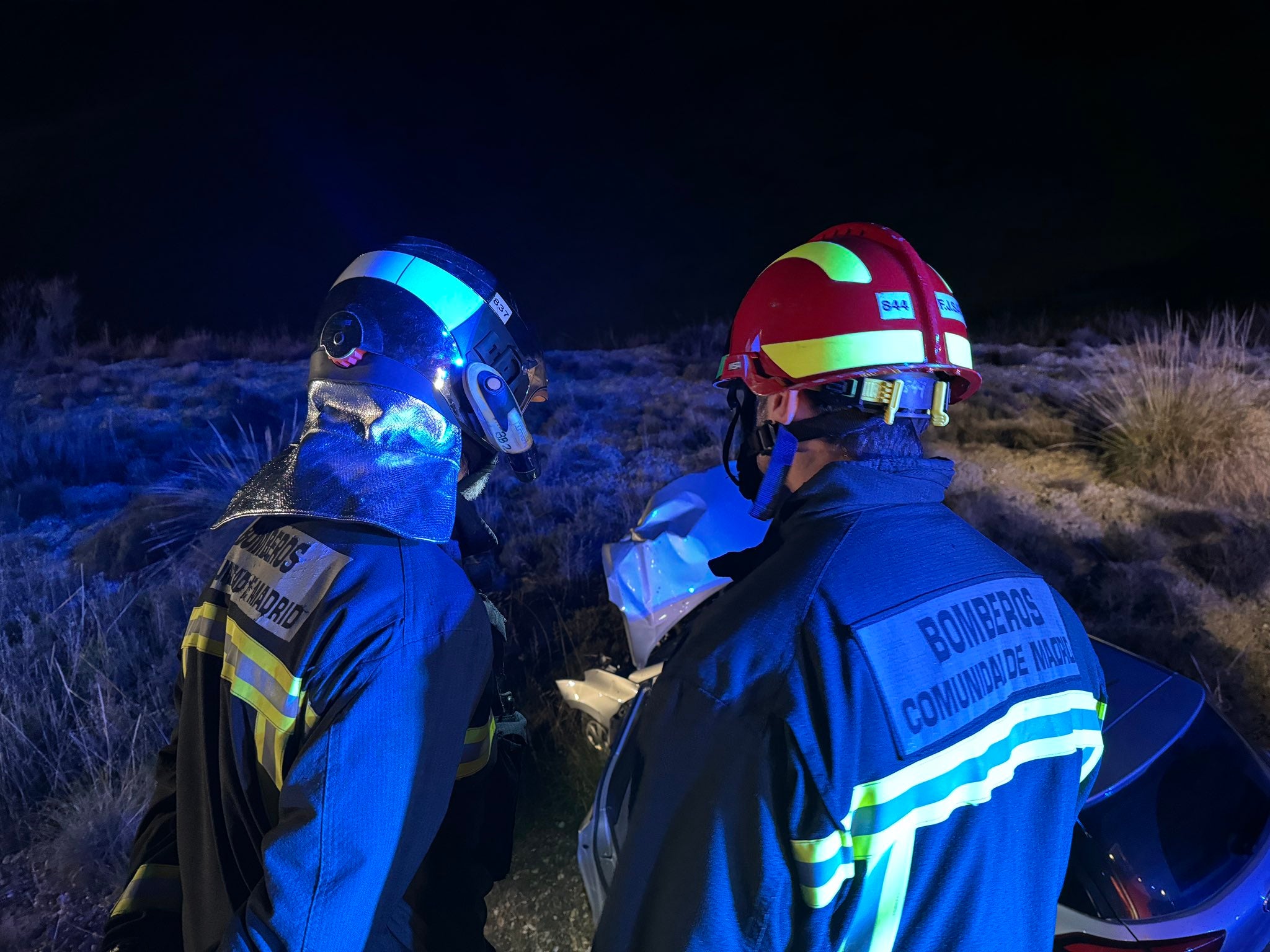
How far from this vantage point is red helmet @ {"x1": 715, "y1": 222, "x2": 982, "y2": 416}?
6.12 ft

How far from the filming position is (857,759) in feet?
3.95

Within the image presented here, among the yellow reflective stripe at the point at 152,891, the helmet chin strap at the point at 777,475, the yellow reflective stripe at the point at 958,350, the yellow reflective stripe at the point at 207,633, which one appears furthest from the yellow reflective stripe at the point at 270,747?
the yellow reflective stripe at the point at 958,350

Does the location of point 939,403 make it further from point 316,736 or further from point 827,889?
point 316,736

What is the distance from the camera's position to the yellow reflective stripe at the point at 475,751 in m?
1.72

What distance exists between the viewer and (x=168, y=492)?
656cm

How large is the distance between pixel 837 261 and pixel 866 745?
49.7 inches

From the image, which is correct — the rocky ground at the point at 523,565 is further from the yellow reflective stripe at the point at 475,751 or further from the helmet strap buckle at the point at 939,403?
the helmet strap buckle at the point at 939,403

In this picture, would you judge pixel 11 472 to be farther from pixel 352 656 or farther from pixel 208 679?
pixel 352 656

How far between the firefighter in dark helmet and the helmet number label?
3.82 ft

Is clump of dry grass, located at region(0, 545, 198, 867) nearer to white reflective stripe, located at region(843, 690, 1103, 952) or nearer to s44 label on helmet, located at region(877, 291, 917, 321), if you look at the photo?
white reflective stripe, located at region(843, 690, 1103, 952)

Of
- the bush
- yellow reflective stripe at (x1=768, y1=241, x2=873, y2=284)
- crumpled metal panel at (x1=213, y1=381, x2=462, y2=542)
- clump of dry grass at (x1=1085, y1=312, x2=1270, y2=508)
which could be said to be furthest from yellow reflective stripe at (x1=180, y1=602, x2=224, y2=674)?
the bush

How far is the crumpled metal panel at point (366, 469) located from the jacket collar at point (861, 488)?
75 cm

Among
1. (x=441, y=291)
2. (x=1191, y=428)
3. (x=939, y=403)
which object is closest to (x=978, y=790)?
(x=939, y=403)

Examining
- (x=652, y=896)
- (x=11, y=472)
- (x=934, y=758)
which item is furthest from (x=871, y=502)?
(x=11, y=472)
